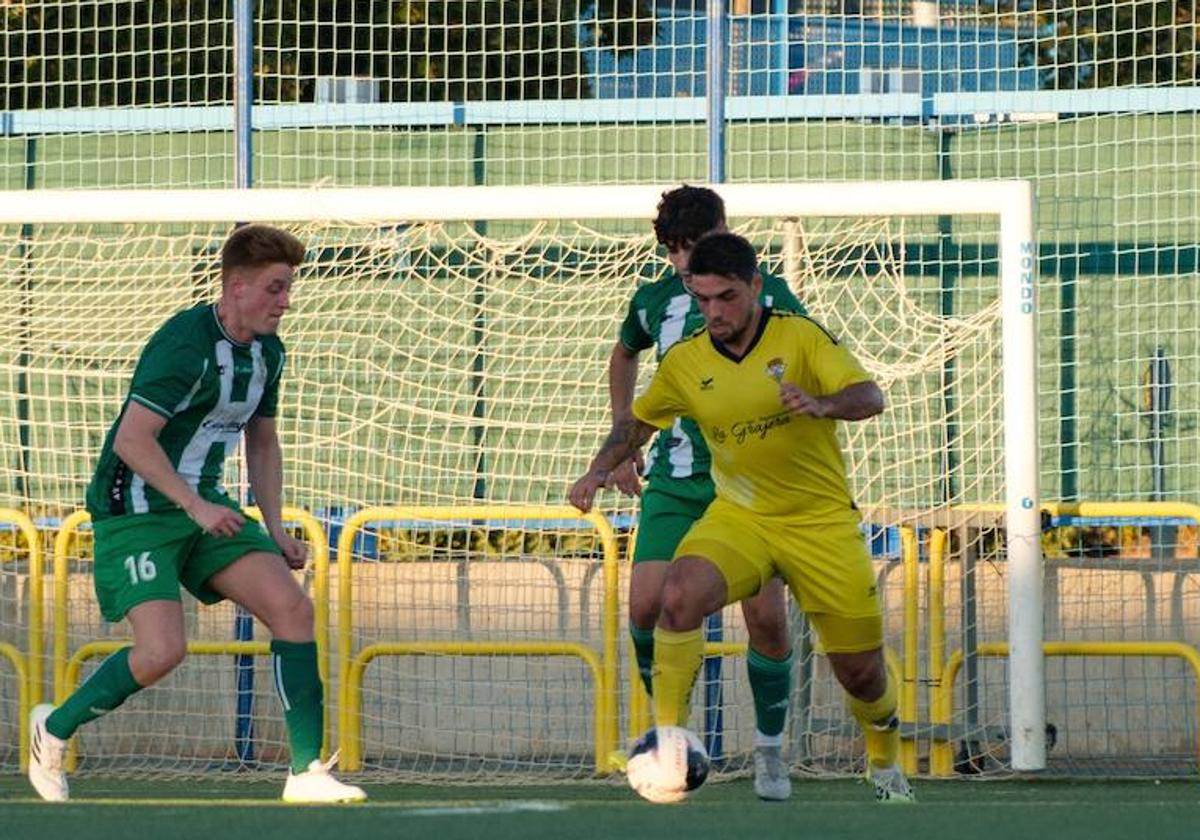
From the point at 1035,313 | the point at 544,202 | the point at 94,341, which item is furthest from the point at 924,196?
the point at 94,341

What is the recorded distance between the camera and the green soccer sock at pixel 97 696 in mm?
7668

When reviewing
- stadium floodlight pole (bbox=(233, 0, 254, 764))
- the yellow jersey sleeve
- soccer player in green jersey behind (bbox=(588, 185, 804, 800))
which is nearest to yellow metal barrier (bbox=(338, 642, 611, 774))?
stadium floodlight pole (bbox=(233, 0, 254, 764))

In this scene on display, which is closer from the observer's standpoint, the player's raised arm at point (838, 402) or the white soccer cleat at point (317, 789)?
the player's raised arm at point (838, 402)

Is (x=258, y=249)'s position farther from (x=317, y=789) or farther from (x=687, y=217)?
(x=317, y=789)

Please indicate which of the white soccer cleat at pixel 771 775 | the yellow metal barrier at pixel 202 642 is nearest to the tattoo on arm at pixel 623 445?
the white soccer cleat at pixel 771 775

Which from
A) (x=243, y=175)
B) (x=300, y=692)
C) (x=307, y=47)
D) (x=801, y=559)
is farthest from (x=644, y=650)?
(x=307, y=47)

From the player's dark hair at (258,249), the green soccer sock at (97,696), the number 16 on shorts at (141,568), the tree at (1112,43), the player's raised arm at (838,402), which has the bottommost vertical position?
the green soccer sock at (97,696)

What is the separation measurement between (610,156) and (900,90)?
144 centimetres

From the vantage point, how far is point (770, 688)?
26.6ft

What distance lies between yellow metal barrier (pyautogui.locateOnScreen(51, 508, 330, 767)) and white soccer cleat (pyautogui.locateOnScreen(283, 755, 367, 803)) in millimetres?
2883

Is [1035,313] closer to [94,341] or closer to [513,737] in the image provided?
[513,737]

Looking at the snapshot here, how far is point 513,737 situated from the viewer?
10867mm

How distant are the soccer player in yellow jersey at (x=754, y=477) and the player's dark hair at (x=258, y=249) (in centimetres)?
115

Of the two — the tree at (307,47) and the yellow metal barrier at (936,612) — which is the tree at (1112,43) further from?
the yellow metal barrier at (936,612)
